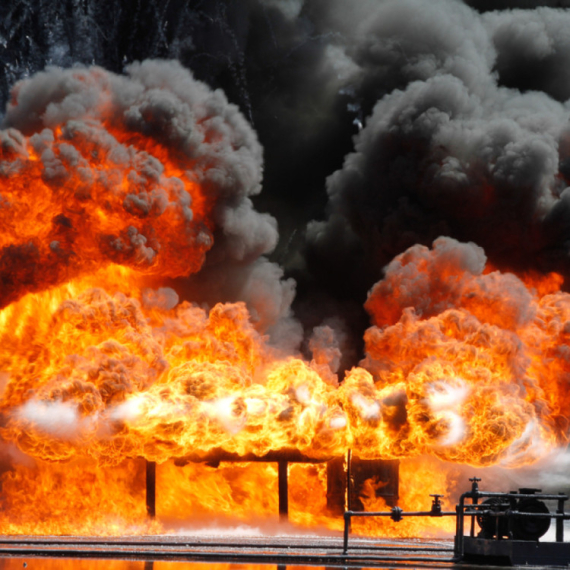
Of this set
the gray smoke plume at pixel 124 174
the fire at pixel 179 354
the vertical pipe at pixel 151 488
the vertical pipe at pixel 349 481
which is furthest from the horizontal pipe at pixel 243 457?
the gray smoke plume at pixel 124 174

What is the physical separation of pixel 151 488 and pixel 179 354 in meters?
5.78

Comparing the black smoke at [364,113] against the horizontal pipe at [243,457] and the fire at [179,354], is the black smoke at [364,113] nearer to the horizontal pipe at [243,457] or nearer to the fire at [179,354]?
the fire at [179,354]

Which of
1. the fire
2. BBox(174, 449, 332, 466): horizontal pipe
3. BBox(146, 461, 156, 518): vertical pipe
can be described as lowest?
BBox(146, 461, 156, 518): vertical pipe

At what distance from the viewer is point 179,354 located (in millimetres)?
38250

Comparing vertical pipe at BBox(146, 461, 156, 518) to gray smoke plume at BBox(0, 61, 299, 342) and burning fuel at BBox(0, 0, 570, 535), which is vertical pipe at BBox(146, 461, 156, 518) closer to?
burning fuel at BBox(0, 0, 570, 535)

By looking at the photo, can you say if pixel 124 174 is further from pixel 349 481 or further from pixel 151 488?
pixel 349 481

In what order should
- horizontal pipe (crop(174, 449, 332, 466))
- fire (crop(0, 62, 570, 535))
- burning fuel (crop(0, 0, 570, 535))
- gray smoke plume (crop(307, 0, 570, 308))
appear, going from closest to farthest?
fire (crop(0, 62, 570, 535))
burning fuel (crop(0, 0, 570, 535))
horizontal pipe (crop(174, 449, 332, 466))
gray smoke plume (crop(307, 0, 570, 308))

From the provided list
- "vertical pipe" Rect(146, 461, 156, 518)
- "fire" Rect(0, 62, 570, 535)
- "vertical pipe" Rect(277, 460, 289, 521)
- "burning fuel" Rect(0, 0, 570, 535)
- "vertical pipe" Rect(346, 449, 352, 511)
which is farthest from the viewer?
"vertical pipe" Rect(277, 460, 289, 521)

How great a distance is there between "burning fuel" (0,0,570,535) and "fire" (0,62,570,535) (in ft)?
0.28

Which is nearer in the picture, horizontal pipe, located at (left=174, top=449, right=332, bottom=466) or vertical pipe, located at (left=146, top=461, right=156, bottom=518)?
vertical pipe, located at (left=146, top=461, right=156, bottom=518)

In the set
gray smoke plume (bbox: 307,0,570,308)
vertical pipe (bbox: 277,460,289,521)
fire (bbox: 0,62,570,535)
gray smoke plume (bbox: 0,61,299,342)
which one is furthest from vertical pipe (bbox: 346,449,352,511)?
gray smoke plume (bbox: 307,0,570,308)

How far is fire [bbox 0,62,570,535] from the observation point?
112ft

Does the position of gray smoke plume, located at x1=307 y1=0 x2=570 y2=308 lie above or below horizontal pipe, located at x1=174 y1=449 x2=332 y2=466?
above

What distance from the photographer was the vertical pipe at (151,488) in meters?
34.8
